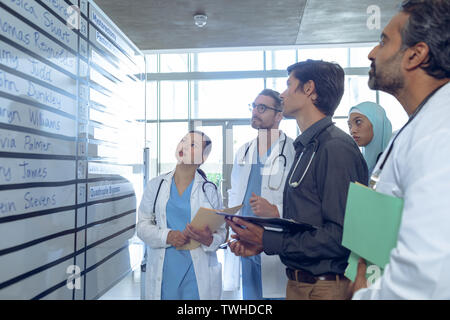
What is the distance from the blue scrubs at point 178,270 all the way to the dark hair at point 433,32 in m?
1.54

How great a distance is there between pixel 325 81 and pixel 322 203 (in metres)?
0.54

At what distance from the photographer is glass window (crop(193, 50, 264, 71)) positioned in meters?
6.72

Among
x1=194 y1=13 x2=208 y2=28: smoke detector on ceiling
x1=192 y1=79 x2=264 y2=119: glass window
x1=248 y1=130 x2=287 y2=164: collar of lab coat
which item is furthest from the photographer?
x1=192 y1=79 x2=264 y2=119: glass window

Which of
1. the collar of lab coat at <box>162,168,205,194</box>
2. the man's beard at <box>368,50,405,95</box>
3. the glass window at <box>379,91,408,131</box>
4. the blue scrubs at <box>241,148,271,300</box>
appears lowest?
the blue scrubs at <box>241,148,271,300</box>

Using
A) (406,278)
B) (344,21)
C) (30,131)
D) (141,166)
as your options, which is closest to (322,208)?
(406,278)

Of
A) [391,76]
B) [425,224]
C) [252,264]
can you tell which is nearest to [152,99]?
[252,264]

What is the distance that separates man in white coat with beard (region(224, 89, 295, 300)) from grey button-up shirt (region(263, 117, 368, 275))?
34.7 inches

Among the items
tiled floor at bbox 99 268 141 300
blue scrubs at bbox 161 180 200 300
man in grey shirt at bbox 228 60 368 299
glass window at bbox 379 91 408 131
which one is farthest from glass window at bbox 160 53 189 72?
man in grey shirt at bbox 228 60 368 299

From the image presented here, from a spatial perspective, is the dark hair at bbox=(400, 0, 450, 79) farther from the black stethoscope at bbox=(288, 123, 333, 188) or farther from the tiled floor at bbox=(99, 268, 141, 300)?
the tiled floor at bbox=(99, 268, 141, 300)

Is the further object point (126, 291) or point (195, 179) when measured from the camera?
point (126, 291)

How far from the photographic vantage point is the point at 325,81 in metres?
1.49

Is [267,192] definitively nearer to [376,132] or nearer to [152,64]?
[376,132]

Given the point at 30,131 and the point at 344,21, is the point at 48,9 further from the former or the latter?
the point at 344,21

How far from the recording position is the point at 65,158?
5.18 ft
